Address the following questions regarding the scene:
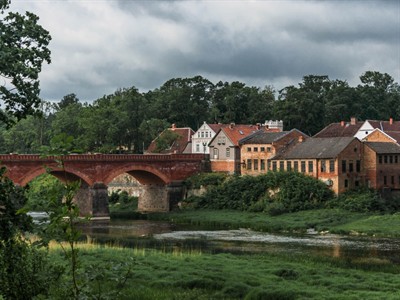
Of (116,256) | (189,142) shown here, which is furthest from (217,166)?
(116,256)

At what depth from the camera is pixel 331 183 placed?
2687 inches

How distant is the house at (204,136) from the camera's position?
93.8 metres

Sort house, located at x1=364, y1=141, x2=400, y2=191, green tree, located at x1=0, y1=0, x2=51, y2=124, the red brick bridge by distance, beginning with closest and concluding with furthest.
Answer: green tree, located at x1=0, y1=0, x2=51, y2=124 < the red brick bridge < house, located at x1=364, y1=141, x2=400, y2=191

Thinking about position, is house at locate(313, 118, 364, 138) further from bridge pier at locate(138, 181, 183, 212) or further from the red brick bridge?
bridge pier at locate(138, 181, 183, 212)

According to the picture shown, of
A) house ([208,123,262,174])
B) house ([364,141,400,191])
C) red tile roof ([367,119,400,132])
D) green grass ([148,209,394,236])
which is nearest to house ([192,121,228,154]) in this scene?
house ([208,123,262,174])

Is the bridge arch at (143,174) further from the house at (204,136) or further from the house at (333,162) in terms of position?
the house at (333,162)

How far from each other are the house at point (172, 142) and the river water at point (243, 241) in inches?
1221

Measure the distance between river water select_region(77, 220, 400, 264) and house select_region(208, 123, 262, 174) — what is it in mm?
18629

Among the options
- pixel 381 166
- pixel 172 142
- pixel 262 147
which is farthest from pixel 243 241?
pixel 172 142

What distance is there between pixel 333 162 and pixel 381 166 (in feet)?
19.4

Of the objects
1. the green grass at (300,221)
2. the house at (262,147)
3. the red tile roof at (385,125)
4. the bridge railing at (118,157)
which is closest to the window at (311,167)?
the house at (262,147)

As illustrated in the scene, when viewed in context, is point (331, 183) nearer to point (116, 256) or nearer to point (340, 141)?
point (340, 141)

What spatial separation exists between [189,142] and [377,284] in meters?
68.7

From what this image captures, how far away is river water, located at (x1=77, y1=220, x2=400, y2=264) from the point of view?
4512cm
